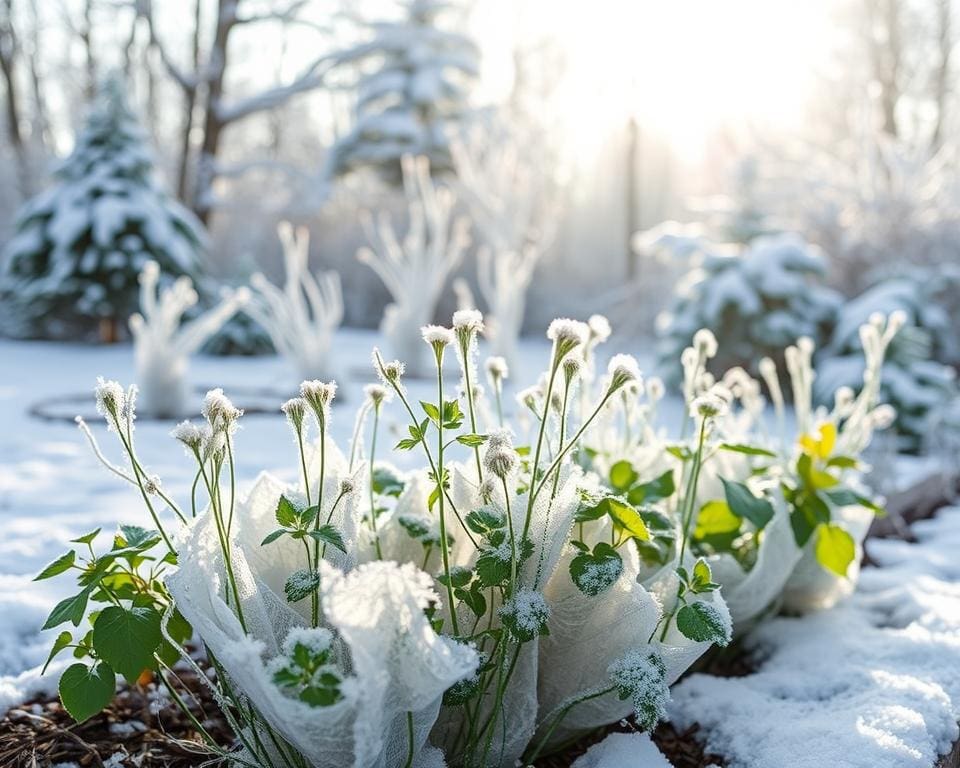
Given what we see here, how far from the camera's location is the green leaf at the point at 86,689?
1.07m

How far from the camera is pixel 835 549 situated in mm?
1732

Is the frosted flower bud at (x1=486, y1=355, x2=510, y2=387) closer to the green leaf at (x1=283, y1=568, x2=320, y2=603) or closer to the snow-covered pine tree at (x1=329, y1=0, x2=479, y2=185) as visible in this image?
the green leaf at (x1=283, y1=568, x2=320, y2=603)

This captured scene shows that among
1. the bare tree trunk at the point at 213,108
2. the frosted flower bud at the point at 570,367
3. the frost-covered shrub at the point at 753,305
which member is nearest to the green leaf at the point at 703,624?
the frosted flower bud at the point at 570,367

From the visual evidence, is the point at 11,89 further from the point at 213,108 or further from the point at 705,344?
the point at 705,344

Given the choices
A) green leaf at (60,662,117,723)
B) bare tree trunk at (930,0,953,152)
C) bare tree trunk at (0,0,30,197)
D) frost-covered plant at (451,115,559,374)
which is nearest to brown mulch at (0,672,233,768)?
green leaf at (60,662,117,723)

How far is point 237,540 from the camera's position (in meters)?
1.21

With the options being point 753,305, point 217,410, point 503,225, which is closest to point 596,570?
point 217,410

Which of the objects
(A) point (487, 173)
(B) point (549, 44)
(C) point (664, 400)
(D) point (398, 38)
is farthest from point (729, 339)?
(B) point (549, 44)

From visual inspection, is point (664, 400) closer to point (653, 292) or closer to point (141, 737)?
point (653, 292)

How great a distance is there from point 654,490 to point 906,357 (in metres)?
4.60

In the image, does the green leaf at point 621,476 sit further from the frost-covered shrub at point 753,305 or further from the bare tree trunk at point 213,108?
the bare tree trunk at point 213,108

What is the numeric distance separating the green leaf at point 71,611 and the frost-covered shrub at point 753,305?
5659 mm

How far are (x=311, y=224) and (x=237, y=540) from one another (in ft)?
48.0

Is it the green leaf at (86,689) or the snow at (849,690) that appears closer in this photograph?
the green leaf at (86,689)
